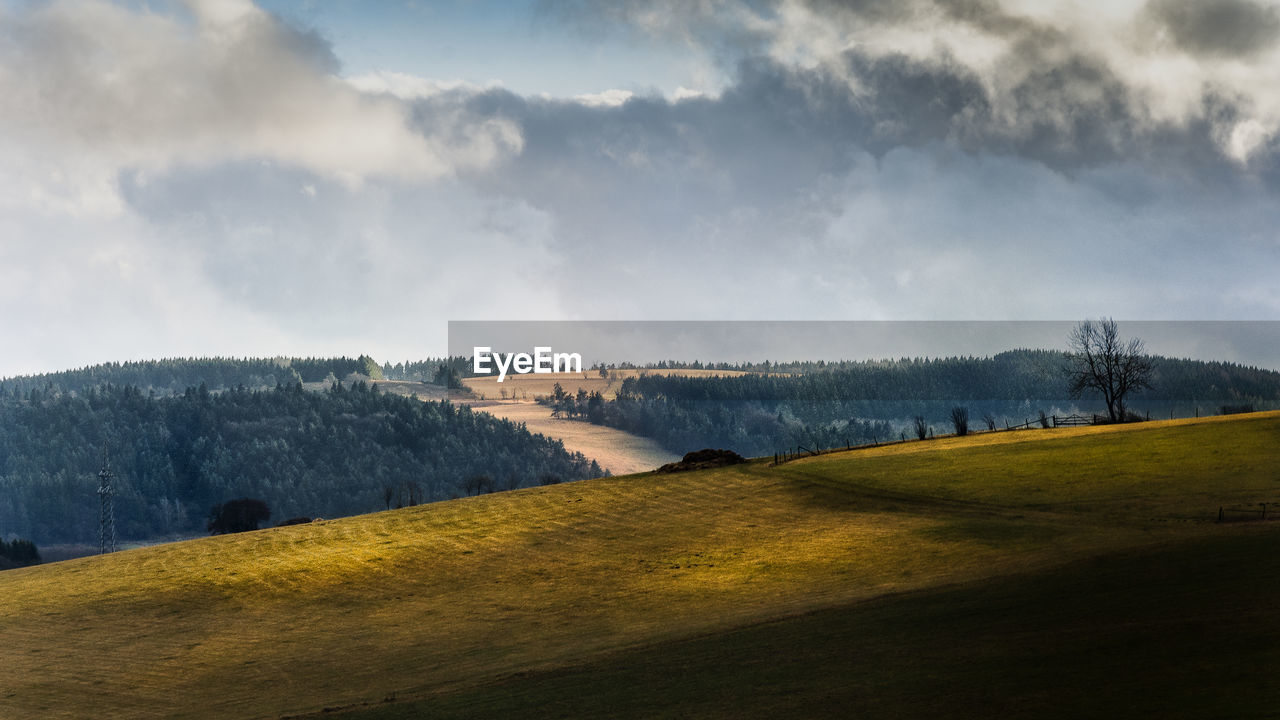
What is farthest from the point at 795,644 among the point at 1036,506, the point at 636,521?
the point at 636,521

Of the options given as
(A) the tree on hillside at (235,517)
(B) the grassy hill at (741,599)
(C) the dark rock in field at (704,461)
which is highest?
(C) the dark rock in field at (704,461)

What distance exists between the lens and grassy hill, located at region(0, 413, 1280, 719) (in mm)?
28250

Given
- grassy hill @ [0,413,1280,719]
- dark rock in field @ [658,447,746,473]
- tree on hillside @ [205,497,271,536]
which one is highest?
dark rock in field @ [658,447,746,473]

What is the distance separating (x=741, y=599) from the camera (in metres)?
47.9

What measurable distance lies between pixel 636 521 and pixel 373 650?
2638 cm

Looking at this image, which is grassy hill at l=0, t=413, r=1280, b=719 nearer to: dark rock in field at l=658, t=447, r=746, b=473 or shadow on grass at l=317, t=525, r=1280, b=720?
shadow on grass at l=317, t=525, r=1280, b=720

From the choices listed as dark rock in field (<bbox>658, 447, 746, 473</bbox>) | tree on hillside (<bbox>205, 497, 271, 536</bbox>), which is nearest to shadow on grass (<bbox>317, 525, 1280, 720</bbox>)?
dark rock in field (<bbox>658, 447, 746, 473</bbox>)

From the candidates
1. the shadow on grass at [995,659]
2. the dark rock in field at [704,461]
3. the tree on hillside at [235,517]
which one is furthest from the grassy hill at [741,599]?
the tree on hillside at [235,517]

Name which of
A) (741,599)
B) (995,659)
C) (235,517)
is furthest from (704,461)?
(235,517)

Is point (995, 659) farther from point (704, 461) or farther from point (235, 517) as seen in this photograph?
point (235, 517)

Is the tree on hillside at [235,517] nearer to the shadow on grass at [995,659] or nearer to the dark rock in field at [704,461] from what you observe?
the dark rock in field at [704,461]

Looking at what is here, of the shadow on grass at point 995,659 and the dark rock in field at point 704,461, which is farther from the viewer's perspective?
the dark rock in field at point 704,461

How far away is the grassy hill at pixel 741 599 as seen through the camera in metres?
28.2

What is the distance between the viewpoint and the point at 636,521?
7119cm
